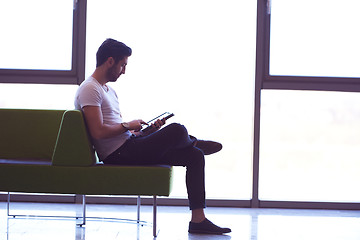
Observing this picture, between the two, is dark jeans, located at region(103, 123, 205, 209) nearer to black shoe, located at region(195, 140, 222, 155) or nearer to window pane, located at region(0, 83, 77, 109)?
black shoe, located at region(195, 140, 222, 155)

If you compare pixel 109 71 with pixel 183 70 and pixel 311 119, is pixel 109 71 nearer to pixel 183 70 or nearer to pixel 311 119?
pixel 183 70

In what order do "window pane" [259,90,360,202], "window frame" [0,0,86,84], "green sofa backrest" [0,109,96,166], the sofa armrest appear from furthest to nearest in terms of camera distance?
"window pane" [259,90,360,202] < "window frame" [0,0,86,84] < "green sofa backrest" [0,109,96,166] < the sofa armrest

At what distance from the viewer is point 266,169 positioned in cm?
439

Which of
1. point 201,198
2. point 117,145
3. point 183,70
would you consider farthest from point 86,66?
point 201,198

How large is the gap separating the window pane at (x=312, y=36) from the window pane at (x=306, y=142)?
203 mm

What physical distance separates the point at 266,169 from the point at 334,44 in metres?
1.15

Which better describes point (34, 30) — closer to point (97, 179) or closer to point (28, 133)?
point (28, 133)

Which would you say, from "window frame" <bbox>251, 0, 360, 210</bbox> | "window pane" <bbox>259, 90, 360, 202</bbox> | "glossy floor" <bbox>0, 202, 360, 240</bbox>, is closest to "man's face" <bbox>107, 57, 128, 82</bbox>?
"glossy floor" <bbox>0, 202, 360, 240</bbox>

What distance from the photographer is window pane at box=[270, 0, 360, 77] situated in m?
4.30

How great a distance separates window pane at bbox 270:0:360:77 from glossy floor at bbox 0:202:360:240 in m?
1.14

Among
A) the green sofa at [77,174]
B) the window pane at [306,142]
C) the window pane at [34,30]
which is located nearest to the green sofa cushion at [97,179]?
the green sofa at [77,174]

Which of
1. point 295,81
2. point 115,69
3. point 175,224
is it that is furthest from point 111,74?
point 295,81

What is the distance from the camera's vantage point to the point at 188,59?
4.29 metres

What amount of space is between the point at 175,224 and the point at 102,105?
0.95m
